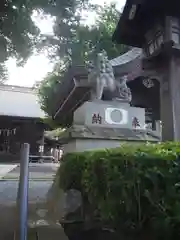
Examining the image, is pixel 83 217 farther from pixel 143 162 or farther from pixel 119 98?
pixel 119 98

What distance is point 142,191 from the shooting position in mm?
1894

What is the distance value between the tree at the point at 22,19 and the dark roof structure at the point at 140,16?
224 cm

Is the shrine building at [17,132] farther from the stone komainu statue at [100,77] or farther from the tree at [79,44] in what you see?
the stone komainu statue at [100,77]

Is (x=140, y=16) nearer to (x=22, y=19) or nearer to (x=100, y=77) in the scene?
(x=100, y=77)

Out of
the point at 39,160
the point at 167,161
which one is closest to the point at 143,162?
the point at 167,161

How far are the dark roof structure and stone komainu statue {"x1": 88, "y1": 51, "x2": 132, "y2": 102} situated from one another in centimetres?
119

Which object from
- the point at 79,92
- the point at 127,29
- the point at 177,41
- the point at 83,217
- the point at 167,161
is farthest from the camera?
the point at 79,92

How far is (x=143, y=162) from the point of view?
6.24ft

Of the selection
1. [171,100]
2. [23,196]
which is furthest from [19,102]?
[23,196]

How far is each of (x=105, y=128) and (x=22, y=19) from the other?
156 inches

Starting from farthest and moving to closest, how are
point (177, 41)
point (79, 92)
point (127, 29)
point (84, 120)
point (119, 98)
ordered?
point (79, 92), point (119, 98), point (84, 120), point (127, 29), point (177, 41)

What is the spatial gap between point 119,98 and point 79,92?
3.12 meters

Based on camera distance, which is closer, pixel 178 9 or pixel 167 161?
pixel 167 161

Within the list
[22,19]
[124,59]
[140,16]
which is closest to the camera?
[140,16]
